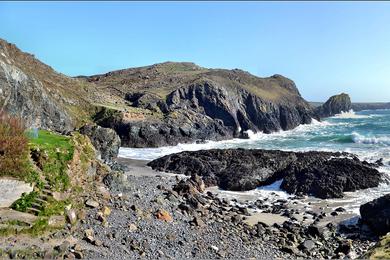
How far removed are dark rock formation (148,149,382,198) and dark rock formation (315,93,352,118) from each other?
104m

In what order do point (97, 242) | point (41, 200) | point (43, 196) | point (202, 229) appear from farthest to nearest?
point (202, 229) → point (43, 196) → point (41, 200) → point (97, 242)

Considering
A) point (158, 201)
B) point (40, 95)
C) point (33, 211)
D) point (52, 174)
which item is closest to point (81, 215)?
point (33, 211)

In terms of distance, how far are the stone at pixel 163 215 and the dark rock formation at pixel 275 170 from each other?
12564 mm

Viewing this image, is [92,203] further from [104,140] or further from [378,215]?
[104,140]

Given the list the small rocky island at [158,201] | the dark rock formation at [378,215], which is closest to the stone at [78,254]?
the small rocky island at [158,201]

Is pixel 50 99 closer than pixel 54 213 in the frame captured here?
No

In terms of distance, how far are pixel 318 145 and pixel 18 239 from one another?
161ft

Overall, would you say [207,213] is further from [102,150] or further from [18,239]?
[102,150]

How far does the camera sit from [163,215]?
20.3 m

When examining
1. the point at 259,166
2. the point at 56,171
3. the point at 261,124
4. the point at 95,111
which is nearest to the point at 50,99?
the point at 95,111

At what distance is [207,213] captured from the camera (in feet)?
75.4

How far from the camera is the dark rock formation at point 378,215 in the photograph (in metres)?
22.2

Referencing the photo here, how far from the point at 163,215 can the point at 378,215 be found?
11779 millimetres

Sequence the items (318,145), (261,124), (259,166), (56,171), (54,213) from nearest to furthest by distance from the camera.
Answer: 1. (54,213)
2. (56,171)
3. (259,166)
4. (318,145)
5. (261,124)
